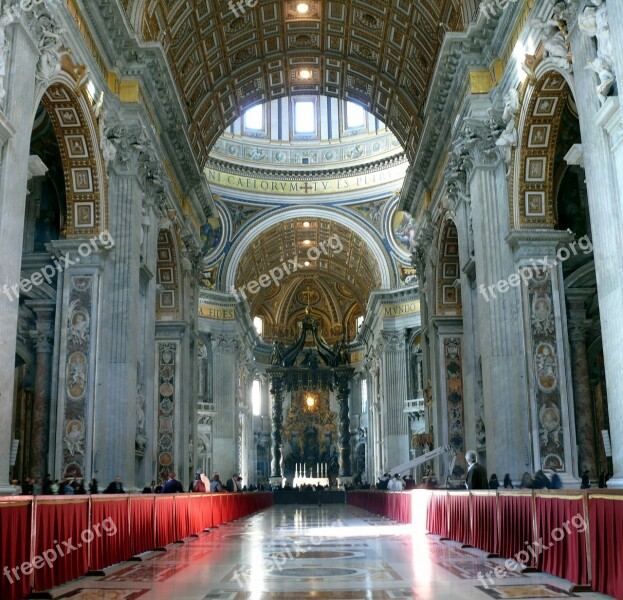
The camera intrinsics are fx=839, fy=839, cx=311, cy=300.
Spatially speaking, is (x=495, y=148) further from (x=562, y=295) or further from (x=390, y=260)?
(x=390, y=260)

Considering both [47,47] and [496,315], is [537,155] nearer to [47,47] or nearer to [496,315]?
[496,315]

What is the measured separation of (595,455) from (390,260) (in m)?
22.4

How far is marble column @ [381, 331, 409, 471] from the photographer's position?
34719mm

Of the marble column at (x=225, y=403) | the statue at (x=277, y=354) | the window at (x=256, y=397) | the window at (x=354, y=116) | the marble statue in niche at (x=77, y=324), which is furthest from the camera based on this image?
the window at (x=256, y=397)

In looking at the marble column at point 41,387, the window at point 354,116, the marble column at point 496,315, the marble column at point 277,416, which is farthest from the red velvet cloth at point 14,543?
the marble column at point 277,416

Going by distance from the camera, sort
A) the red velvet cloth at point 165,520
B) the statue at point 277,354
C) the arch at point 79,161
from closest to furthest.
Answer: the red velvet cloth at point 165,520 → the arch at point 79,161 → the statue at point 277,354

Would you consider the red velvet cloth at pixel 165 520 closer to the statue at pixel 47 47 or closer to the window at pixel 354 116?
the statue at pixel 47 47

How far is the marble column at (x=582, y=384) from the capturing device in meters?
15.6

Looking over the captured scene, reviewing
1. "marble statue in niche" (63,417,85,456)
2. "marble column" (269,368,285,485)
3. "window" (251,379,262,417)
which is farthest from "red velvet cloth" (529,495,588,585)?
"window" (251,379,262,417)

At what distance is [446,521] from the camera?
38.2 ft

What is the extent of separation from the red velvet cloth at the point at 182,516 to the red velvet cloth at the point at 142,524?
4.39 feet

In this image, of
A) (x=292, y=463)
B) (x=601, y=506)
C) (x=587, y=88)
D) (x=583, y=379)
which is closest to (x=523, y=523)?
(x=601, y=506)

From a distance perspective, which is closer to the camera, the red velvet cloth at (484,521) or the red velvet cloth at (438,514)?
the red velvet cloth at (484,521)

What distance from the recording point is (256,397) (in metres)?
48.2
